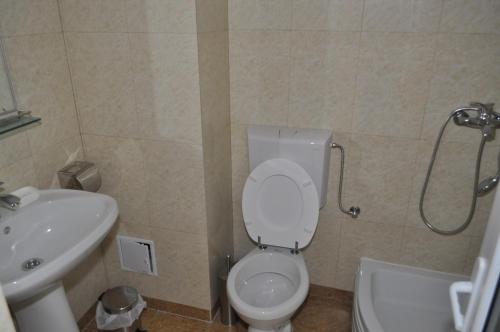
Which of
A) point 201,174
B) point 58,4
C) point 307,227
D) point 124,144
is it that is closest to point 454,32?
point 307,227

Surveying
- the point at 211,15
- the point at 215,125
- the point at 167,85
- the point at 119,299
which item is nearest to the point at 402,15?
the point at 211,15

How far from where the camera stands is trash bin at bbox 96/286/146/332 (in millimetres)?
1971

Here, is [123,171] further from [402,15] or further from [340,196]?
[402,15]

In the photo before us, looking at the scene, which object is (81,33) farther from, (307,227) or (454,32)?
(454,32)

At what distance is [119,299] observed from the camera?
2.03 m

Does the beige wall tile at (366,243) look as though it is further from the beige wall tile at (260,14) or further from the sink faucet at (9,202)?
the sink faucet at (9,202)

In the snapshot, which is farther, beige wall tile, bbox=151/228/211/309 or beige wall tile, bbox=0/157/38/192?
beige wall tile, bbox=151/228/211/309

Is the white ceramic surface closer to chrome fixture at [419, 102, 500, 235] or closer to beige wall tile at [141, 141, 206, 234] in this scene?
chrome fixture at [419, 102, 500, 235]

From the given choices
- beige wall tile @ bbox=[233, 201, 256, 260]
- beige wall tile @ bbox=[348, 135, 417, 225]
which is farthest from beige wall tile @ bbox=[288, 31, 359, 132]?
beige wall tile @ bbox=[233, 201, 256, 260]

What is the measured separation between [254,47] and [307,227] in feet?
3.08

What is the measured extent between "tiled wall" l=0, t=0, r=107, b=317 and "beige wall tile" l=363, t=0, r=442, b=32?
1391 mm

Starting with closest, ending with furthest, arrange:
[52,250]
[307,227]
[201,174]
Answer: [52,250]
[201,174]
[307,227]

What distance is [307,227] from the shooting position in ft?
6.50

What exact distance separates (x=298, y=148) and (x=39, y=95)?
3.90 feet
